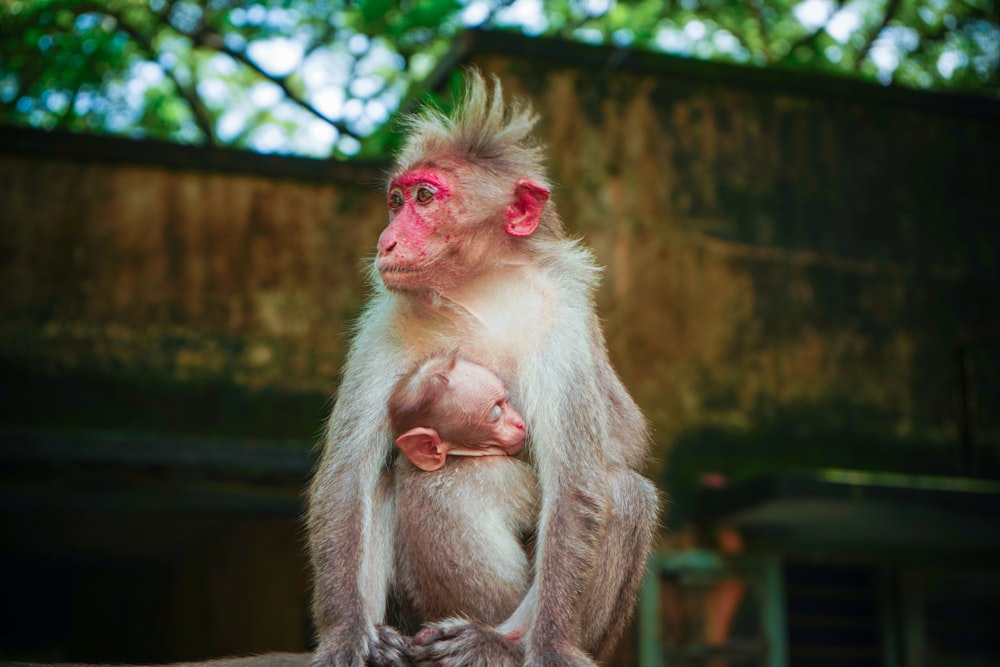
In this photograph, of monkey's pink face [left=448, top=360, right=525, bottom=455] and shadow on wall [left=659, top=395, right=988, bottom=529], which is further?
shadow on wall [left=659, top=395, right=988, bottom=529]

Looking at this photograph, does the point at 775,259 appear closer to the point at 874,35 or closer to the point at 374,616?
the point at 874,35

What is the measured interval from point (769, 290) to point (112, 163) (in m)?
6.73

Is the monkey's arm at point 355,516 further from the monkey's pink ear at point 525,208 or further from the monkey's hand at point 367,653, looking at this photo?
the monkey's pink ear at point 525,208

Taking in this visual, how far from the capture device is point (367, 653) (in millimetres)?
4727

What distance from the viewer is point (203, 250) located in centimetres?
1241

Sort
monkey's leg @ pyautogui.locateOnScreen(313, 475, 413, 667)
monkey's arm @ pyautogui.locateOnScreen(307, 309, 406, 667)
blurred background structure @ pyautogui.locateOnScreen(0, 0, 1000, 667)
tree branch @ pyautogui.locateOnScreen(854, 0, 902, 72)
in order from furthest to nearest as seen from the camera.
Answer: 1. tree branch @ pyautogui.locateOnScreen(854, 0, 902, 72)
2. blurred background structure @ pyautogui.locateOnScreen(0, 0, 1000, 667)
3. monkey's arm @ pyautogui.locateOnScreen(307, 309, 406, 667)
4. monkey's leg @ pyautogui.locateOnScreen(313, 475, 413, 667)

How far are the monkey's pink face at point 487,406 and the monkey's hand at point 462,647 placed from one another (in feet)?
2.55

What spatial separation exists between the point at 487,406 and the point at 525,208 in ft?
3.05

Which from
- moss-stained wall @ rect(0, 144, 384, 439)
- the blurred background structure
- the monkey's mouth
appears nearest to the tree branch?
the blurred background structure

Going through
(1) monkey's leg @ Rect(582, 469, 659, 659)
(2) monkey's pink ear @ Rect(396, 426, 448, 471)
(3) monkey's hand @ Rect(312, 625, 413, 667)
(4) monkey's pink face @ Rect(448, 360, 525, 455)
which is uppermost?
(4) monkey's pink face @ Rect(448, 360, 525, 455)

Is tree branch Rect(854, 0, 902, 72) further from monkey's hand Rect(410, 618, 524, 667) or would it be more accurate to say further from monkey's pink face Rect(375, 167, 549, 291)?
monkey's hand Rect(410, 618, 524, 667)

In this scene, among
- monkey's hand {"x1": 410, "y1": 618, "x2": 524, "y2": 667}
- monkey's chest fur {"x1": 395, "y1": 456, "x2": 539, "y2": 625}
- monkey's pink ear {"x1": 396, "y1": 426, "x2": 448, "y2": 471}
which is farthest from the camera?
monkey's pink ear {"x1": 396, "y1": 426, "x2": 448, "y2": 471}

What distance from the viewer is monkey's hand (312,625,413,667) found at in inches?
185

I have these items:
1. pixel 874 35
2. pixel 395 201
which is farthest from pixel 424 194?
pixel 874 35
